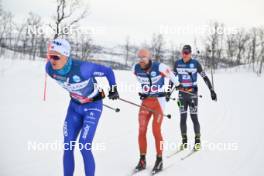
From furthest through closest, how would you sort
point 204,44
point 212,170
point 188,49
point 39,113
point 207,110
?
point 204,44 → point 207,110 → point 39,113 → point 188,49 → point 212,170

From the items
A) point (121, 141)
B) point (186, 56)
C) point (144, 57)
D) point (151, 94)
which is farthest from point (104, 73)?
point (121, 141)

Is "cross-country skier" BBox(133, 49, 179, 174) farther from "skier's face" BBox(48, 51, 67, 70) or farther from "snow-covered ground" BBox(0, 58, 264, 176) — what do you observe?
"skier's face" BBox(48, 51, 67, 70)

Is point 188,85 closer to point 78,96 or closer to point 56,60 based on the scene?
point 78,96

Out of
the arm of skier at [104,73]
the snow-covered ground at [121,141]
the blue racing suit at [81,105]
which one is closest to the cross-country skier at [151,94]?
the snow-covered ground at [121,141]

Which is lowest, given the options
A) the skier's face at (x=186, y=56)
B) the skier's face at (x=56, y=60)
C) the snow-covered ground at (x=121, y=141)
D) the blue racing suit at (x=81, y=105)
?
the snow-covered ground at (x=121, y=141)

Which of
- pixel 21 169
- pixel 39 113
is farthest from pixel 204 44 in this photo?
pixel 21 169

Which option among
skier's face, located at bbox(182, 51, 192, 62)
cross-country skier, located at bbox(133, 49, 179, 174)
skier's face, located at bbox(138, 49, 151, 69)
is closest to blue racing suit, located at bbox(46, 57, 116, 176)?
skier's face, located at bbox(138, 49, 151, 69)

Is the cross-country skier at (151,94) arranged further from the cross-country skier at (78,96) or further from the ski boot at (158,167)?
the cross-country skier at (78,96)

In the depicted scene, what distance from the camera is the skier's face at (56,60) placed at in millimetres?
4098

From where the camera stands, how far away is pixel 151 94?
5.65m

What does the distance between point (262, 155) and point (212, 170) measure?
1.56 m

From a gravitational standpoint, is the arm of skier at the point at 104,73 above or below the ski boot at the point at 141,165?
above

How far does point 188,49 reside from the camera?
22.2 feet

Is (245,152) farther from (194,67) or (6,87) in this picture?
(6,87)
